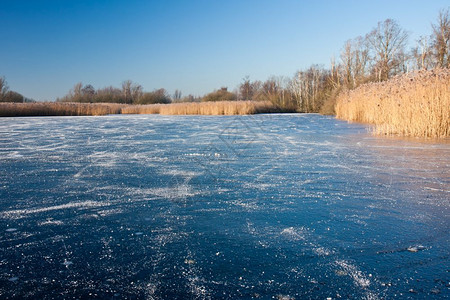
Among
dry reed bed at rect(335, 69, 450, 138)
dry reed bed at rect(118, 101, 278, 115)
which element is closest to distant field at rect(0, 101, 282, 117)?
dry reed bed at rect(118, 101, 278, 115)

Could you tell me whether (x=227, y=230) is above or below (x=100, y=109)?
below

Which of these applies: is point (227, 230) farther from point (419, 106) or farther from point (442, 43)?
point (442, 43)

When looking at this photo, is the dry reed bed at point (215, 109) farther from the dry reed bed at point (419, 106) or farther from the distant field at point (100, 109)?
the dry reed bed at point (419, 106)

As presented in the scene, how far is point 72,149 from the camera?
19.4 feet

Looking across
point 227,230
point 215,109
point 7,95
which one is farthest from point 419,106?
point 7,95

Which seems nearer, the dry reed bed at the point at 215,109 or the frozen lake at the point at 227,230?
the frozen lake at the point at 227,230

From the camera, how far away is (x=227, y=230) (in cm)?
210

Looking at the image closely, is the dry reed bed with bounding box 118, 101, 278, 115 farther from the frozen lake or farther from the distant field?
the frozen lake

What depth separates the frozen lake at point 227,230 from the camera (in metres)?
1.45

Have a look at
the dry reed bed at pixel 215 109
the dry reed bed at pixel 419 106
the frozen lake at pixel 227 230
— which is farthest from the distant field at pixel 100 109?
the frozen lake at pixel 227 230

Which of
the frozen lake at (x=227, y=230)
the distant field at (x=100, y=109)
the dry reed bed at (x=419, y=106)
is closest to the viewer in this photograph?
the frozen lake at (x=227, y=230)

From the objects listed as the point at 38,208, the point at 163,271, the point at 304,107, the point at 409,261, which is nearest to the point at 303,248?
the point at 409,261

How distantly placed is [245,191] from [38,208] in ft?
5.28

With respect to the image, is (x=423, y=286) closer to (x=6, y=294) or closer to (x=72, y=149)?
(x=6, y=294)
